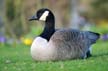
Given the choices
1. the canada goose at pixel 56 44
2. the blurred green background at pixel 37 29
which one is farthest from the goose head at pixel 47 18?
the blurred green background at pixel 37 29

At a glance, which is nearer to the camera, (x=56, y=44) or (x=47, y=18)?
(x=56, y=44)

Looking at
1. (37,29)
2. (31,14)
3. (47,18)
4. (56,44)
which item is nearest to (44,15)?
(47,18)

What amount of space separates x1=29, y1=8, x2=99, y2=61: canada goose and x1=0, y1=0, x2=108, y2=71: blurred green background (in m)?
0.32

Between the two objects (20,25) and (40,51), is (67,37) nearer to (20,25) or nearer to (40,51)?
(40,51)

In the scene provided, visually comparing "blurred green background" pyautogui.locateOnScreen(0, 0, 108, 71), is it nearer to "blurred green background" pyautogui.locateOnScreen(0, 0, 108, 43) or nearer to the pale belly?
"blurred green background" pyautogui.locateOnScreen(0, 0, 108, 43)

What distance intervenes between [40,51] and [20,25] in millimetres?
13300

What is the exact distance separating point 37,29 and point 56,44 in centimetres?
1671

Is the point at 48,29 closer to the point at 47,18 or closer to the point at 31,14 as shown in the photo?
the point at 47,18

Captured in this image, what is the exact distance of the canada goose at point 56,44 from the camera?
1262 cm

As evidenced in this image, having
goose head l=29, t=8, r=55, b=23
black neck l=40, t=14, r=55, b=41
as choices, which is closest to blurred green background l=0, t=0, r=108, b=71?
black neck l=40, t=14, r=55, b=41

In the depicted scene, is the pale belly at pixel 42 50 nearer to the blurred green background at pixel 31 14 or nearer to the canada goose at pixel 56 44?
the canada goose at pixel 56 44

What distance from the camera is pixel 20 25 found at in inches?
1018

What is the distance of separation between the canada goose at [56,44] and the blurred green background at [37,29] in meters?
0.32

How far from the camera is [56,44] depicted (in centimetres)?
1266
